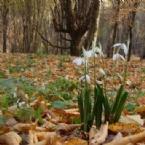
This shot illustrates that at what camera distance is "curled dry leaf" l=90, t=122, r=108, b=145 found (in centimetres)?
369

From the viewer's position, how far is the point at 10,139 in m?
3.53

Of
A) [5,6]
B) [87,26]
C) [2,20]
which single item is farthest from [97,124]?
[2,20]

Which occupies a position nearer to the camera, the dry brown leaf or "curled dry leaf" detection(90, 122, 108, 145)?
the dry brown leaf

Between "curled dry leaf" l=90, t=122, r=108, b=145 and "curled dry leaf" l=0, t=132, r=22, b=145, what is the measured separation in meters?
0.51

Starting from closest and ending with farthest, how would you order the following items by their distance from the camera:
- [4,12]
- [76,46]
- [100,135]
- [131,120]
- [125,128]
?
[100,135], [125,128], [131,120], [76,46], [4,12]

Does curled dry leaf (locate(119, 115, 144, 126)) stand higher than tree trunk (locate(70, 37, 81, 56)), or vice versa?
curled dry leaf (locate(119, 115, 144, 126))

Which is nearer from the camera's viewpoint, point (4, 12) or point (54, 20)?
point (54, 20)

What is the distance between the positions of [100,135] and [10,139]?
677 mm

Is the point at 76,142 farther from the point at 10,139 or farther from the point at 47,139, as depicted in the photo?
the point at 10,139

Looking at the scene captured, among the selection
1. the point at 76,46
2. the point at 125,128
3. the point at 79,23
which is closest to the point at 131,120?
the point at 125,128

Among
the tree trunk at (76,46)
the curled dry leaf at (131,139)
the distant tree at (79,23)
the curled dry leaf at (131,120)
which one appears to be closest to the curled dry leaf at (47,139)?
the curled dry leaf at (131,139)

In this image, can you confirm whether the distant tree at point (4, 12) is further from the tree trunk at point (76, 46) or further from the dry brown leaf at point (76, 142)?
the dry brown leaf at point (76, 142)

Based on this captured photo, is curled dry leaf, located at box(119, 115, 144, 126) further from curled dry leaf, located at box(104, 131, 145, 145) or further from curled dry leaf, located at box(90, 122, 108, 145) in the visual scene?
curled dry leaf, located at box(104, 131, 145, 145)

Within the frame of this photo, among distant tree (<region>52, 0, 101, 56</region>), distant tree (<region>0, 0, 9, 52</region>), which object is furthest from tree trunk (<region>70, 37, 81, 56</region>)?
distant tree (<region>0, 0, 9, 52</region>)
